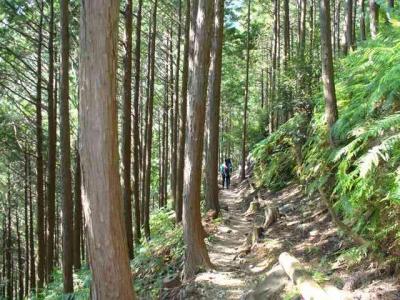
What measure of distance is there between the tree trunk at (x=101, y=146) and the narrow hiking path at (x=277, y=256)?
7.58 feet

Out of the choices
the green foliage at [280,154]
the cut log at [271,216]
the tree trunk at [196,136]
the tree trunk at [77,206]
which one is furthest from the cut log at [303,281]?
the tree trunk at [77,206]

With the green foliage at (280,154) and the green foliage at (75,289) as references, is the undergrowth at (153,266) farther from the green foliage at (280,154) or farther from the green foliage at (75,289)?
the green foliage at (280,154)

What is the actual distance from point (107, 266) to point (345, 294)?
2733mm

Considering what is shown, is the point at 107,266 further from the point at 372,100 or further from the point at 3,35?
the point at 3,35

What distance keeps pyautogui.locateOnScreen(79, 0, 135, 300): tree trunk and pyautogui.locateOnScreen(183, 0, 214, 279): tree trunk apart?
3.17 meters

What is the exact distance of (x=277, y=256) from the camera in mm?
8688

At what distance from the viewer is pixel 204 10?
8539mm

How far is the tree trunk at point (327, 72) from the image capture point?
823 cm

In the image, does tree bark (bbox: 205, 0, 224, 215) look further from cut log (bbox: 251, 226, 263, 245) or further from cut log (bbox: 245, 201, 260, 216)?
cut log (bbox: 251, 226, 263, 245)

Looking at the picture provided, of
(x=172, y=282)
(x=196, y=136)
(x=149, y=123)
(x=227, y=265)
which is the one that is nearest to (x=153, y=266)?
(x=172, y=282)

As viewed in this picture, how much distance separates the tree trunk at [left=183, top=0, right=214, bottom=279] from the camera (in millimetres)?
8539

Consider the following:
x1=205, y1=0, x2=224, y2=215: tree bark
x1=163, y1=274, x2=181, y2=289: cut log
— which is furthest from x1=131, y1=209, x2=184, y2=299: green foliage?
x1=205, y1=0, x2=224, y2=215: tree bark

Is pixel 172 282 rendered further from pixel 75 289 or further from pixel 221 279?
pixel 75 289

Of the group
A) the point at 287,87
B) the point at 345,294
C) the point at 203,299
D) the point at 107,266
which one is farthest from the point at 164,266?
the point at 287,87
